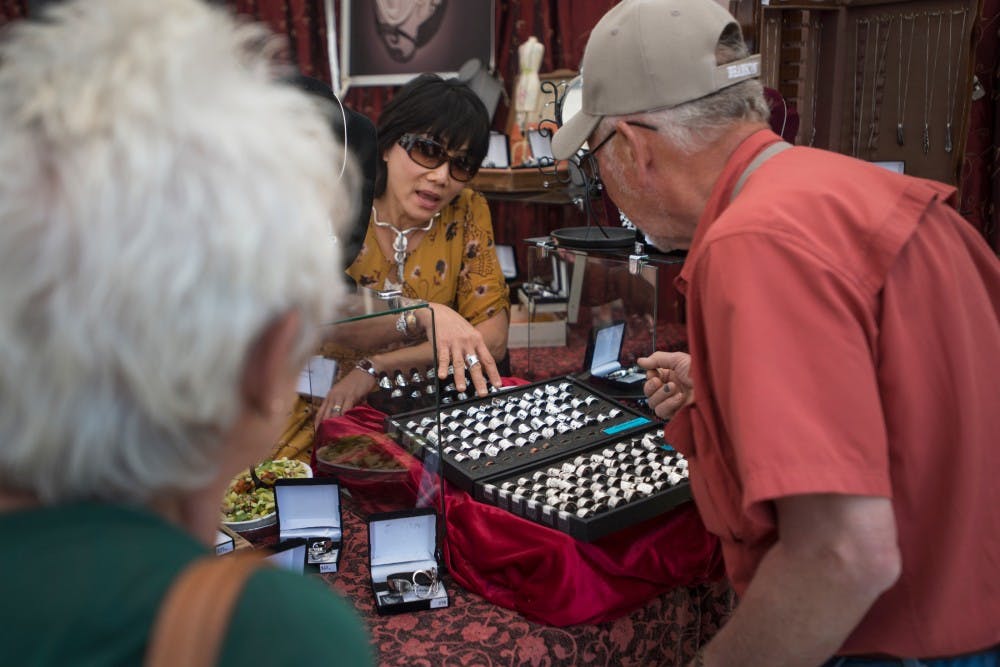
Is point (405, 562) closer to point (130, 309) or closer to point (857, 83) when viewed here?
point (130, 309)

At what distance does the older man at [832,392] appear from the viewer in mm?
886

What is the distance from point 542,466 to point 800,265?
808 millimetres

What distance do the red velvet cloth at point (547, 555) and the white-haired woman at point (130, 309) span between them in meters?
0.82

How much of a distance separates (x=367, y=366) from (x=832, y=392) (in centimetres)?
85

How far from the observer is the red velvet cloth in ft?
4.39

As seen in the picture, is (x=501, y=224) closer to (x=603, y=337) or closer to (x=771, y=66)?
(x=771, y=66)

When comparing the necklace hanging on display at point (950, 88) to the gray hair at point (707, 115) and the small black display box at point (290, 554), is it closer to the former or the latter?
the gray hair at point (707, 115)

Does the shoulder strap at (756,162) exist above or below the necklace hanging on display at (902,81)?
below

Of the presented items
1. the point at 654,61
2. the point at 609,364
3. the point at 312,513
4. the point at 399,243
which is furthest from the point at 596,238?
the point at 312,513

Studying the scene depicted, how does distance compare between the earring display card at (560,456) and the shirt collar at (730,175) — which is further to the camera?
the earring display card at (560,456)

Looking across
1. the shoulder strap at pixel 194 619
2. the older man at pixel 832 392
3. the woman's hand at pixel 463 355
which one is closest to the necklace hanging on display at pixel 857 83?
the woman's hand at pixel 463 355

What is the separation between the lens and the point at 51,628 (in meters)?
0.47

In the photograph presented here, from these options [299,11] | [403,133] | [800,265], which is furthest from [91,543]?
[299,11]

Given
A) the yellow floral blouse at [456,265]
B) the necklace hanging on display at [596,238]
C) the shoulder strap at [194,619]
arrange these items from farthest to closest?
the yellow floral blouse at [456,265] → the necklace hanging on display at [596,238] → the shoulder strap at [194,619]
